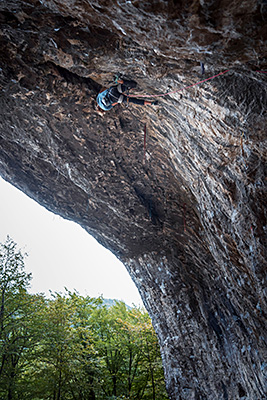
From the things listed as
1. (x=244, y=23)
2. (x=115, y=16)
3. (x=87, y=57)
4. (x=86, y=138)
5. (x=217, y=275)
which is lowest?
(x=217, y=275)

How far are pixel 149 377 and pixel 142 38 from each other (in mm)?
15804

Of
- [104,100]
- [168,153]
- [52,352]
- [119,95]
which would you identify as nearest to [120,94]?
[119,95]

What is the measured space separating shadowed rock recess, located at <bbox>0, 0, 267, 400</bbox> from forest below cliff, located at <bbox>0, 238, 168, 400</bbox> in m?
3.24

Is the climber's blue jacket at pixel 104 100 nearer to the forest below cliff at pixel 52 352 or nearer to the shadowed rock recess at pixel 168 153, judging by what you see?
the shadowed rock recess at pixel 168 153

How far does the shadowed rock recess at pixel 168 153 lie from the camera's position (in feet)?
15.2

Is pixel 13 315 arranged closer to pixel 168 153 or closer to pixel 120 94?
pixel 168 153

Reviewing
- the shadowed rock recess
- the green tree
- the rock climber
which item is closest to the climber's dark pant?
the rock climber

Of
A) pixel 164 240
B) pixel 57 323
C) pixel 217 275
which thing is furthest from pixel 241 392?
pixel 57 323

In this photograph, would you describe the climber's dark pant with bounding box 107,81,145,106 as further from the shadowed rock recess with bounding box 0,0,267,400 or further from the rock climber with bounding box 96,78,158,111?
the shadowed rock recess with bounding box 0,0,267,400

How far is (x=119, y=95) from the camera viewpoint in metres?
6.70

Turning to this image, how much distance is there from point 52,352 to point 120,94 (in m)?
9.34

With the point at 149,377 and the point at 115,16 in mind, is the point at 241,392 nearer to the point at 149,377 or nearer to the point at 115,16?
the point at 149,377

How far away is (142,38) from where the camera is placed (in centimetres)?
472

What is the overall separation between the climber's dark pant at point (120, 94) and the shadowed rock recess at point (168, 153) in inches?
8.6
